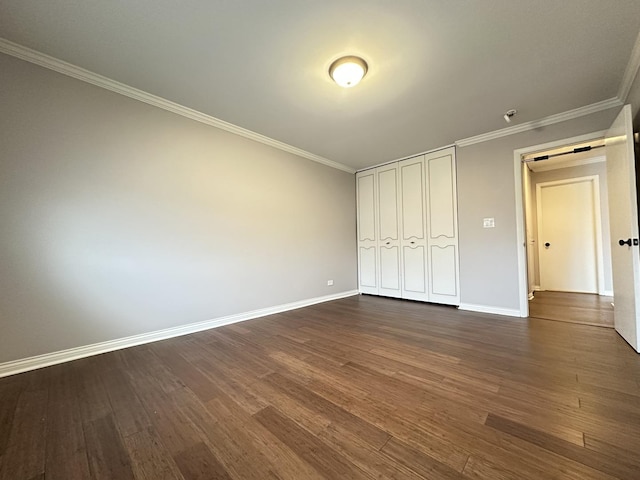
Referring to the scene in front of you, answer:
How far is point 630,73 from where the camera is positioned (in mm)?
2225

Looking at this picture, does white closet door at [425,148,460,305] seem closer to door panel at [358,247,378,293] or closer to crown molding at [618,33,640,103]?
door panel at [358,247,378,293]

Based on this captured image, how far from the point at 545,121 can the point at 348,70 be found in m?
2.82

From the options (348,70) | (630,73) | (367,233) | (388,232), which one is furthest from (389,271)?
(630,73)

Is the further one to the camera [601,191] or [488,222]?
[601,191]

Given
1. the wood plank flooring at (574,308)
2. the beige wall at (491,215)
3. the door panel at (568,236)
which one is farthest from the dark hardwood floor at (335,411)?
the door panel at (568,236)

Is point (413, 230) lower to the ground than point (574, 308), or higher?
higher

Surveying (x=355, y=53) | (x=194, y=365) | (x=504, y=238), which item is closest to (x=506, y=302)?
(x=504, y=238)

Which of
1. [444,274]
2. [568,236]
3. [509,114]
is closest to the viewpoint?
[509,114]

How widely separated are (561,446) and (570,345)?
65.8 inches

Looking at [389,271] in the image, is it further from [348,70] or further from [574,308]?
[348,70]

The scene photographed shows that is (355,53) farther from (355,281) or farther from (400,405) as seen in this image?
(355,281)

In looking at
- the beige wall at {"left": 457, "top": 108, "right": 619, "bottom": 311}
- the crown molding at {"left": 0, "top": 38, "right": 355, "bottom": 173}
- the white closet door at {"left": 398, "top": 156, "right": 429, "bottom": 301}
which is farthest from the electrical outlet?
the crown molding at {"left": 0, "top": 38, "right": 355, "bottom": 173}

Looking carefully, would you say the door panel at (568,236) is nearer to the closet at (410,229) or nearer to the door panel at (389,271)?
the closet at (410,229)

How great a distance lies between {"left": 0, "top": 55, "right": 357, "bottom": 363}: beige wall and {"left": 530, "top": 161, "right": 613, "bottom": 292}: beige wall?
5348 mm
